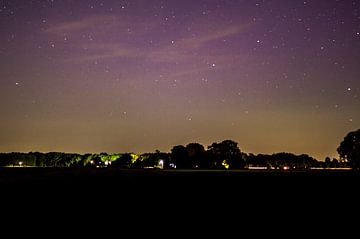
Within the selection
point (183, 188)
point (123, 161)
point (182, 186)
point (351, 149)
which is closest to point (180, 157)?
point (123, 161)

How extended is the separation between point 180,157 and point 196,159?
14.4 feet

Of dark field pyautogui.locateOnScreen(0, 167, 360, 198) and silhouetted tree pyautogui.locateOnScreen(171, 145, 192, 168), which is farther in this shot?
silhouetted tree pyautogui.locateOnScreen(171, 145, 192, 168)

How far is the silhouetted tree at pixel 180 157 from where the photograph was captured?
9025 centimetres

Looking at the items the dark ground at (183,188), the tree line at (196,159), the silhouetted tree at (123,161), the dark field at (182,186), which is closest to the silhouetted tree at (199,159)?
the tree line at (196,159)

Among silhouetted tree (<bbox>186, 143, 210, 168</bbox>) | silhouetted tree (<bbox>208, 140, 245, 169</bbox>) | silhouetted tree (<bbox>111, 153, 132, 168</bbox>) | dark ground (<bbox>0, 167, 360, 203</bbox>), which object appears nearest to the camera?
dark ground (<bbox>0, 167, 360, 203</bbox>)

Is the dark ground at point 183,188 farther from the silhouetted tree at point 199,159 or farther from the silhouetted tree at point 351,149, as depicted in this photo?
the silhouetted tree at point 199,159

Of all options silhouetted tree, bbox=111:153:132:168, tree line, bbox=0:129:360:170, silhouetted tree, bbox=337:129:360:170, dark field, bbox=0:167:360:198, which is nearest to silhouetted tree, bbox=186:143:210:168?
tree line, bbox=0:129:360:170

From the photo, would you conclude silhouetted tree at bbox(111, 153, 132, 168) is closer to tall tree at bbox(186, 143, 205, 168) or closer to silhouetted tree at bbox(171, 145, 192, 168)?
silhouetted tree at bbox(171, 145, 192, 168)

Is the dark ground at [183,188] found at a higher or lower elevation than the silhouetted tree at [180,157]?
lower

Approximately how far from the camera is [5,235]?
8008mm

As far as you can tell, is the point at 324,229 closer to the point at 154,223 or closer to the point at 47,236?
the point at 154,223

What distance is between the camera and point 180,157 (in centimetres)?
9144

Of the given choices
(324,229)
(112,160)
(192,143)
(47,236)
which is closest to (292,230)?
(324,229)

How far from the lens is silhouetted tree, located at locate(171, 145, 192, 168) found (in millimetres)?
90250
